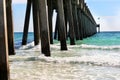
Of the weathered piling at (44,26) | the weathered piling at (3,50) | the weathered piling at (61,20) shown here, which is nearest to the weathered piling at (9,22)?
the weathered piling at (44,26)

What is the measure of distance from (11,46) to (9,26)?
2.23 ft

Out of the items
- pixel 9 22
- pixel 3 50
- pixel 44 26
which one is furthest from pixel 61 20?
pixel 3 50

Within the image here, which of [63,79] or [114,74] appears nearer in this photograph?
[63,79]

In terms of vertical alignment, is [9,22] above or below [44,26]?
above

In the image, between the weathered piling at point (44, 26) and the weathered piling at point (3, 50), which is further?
the weathered piling at point (44, 26)

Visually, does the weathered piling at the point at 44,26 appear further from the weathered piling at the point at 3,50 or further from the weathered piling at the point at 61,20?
the weathered piling at the point at 3,50

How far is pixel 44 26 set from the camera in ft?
36.0

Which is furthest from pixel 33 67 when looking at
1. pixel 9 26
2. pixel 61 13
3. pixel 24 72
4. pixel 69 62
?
pixel 61 13

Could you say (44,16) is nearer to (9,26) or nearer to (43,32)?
(43,32)

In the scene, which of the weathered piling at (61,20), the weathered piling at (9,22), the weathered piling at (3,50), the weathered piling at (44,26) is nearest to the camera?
the weathered piling at (3,50)

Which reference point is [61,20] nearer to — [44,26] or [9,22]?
[9,22]

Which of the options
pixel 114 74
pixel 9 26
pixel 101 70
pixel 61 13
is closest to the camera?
pixel 114 74

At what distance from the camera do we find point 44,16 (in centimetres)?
1075

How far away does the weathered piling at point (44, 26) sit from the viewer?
1073cm
